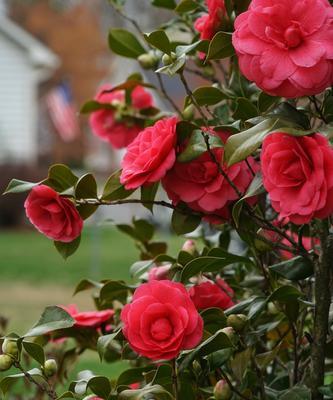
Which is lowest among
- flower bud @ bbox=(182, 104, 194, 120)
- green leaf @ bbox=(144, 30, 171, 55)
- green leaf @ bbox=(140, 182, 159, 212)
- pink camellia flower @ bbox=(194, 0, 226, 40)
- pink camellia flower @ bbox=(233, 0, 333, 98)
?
flower bud @ bbox=(182, 104, 194, 120)

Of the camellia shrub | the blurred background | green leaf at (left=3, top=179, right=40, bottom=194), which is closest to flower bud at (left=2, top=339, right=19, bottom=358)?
the camellia shrub

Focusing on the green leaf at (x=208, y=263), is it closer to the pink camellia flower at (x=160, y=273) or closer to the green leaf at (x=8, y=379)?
the pink camellia flower at (x=160, y=273)

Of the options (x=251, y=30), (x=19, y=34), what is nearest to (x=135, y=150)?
(x=251, y=30)

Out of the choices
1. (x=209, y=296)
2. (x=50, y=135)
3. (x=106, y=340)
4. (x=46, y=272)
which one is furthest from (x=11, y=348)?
(x=50, y=135)

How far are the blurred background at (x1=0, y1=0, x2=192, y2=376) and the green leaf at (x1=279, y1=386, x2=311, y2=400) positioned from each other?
78 cm

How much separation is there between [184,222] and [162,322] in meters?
0.24

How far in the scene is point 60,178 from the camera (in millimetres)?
1634

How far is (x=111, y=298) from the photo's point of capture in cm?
193

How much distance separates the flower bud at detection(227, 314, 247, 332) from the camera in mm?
1563

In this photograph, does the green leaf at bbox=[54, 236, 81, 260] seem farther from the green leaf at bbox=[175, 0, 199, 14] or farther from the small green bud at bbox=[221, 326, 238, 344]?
the green leaf at bbox=[175, 0, 199, 14]

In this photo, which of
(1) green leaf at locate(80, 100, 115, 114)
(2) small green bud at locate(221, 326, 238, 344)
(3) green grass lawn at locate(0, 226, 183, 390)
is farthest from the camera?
(3) green grass lawn at locate(0, 226, 183, 390)

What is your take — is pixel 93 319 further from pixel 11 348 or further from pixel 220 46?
pixel 220 46

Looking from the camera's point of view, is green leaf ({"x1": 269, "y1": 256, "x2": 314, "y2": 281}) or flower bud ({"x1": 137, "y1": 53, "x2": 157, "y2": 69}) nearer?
green leaf ({"x1": 269, "y1": 256, "x2": 314, "y2": 281})

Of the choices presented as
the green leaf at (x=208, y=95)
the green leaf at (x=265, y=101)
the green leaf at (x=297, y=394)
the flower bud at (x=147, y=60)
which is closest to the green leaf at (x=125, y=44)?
the flower bud at (x=147, y=60)
